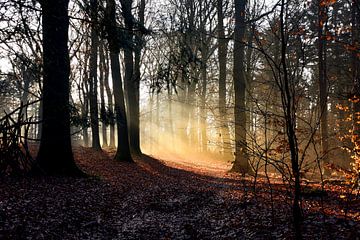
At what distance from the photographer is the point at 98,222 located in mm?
7414

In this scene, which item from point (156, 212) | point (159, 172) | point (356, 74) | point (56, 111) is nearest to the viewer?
point (156, 212)

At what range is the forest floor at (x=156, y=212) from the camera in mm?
6207

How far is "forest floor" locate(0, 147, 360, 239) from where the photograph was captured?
621cm

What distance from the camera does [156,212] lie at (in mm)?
8523

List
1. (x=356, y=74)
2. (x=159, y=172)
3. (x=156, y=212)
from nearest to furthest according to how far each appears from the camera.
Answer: (x=156, y=212), (x=356, y=74), (x=159, y=172)

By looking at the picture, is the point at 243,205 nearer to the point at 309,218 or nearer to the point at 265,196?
the point at 265,196

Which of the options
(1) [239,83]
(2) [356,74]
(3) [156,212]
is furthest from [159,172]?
(2) [356,74]

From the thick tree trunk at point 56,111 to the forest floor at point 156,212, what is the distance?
0.69 m

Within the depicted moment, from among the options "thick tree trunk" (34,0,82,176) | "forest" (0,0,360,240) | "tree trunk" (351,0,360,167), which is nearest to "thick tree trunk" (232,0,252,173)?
"forest" (0,0,360,240)

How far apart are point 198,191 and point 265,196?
250cm

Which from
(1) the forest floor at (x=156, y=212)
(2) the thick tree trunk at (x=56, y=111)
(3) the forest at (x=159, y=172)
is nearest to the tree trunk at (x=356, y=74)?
(3) the forest at (x=159, y=172)

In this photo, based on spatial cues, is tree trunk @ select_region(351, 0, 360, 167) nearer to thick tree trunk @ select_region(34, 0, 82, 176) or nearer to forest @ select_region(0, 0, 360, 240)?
forest @ select_region(0, 0, 360, 240)

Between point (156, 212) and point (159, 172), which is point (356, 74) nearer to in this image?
point (156, 212)

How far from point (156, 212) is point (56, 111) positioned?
4872 mm
